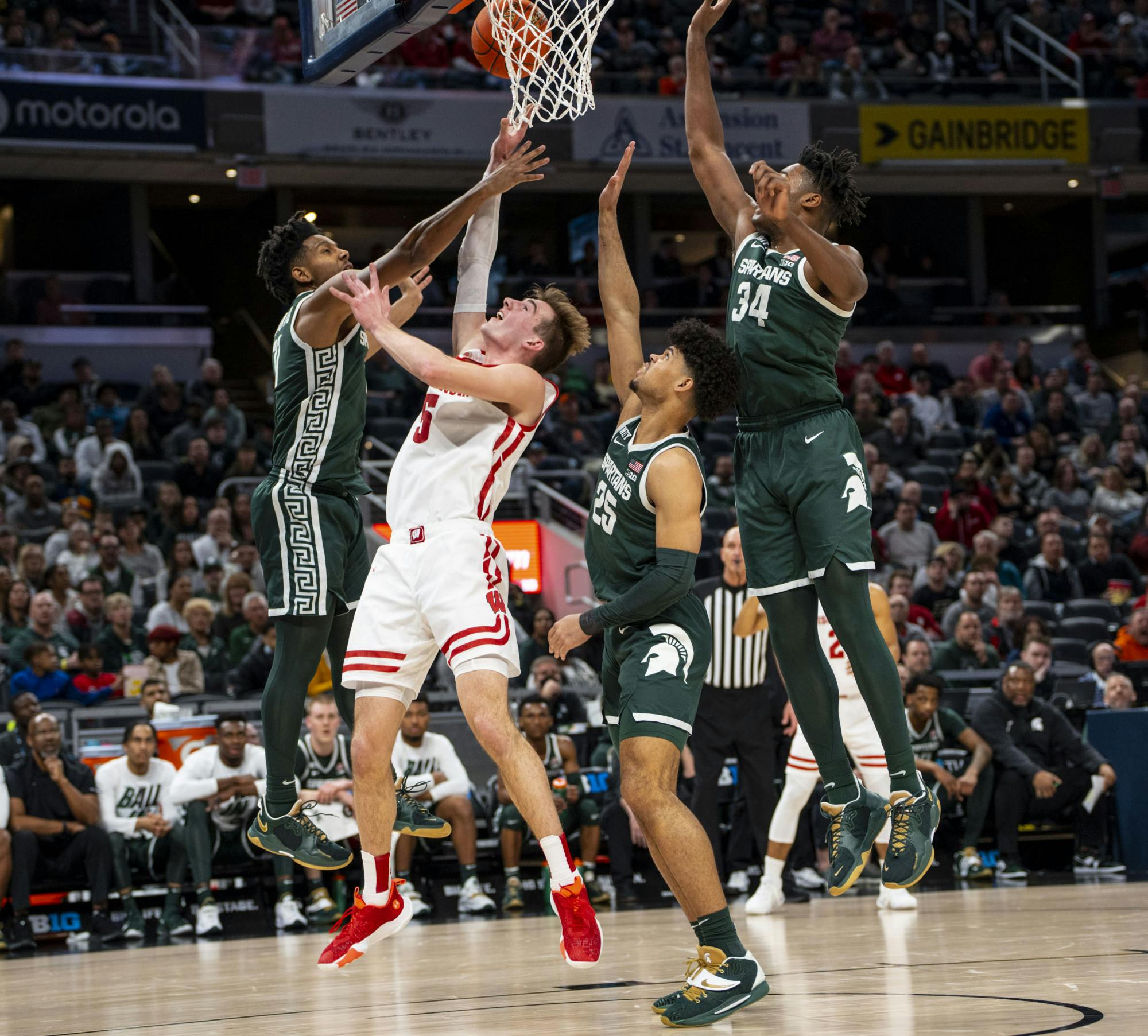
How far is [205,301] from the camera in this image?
85.3 feet

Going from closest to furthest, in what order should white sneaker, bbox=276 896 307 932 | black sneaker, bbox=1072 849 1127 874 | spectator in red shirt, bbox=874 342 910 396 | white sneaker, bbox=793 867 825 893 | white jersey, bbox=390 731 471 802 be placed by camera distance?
white sneaker, bbox=276 896 307 932
white jersey, bbox=390 731 471 802
white sneaker, bbox=793 867 825 893
black sneaker, bbox=1072 849 1127 874
spectator in red shirt, bbox=874 342 910 396

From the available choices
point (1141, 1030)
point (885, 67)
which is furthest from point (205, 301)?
point (1141, 1030)

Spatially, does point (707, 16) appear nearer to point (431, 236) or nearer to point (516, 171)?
point (516, 171)

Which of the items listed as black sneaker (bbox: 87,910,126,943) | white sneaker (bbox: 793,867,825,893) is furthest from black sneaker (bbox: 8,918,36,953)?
white sneaker (bbox: 793,867,825,893)

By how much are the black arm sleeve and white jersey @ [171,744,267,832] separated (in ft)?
18.3

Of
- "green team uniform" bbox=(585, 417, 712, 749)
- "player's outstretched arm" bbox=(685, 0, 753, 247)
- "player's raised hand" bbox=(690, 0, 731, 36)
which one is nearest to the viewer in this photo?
"green team uniform" bbox=(585, 417, 712, 749)

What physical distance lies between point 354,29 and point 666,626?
9.40ft

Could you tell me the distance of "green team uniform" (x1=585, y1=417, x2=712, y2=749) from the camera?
5531 millimetres

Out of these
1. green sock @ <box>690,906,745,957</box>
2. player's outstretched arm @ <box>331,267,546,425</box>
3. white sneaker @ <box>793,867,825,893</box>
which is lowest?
white sneaker @ <box>793,867,825,893</box>

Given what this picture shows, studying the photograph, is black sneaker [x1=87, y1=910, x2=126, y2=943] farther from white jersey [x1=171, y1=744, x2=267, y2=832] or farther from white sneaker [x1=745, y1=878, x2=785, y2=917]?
white sneaker [x1=745, y1=878, x2=785, y2=917]

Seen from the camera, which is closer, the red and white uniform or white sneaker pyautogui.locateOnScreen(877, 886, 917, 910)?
the red and white uniform

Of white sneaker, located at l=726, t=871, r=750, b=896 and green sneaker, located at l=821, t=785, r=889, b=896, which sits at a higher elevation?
green sneaker, located at l=821, t=785, r=889, b=896

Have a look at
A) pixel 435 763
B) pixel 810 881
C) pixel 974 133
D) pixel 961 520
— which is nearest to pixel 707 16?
pixel 435 763

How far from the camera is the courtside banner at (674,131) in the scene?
21.6m
